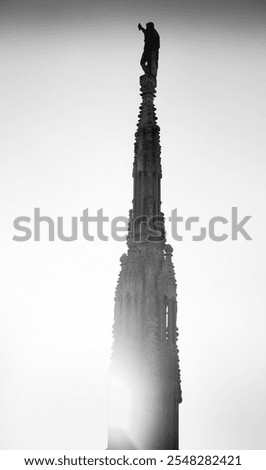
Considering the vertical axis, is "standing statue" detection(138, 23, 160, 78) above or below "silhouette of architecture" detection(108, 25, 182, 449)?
above

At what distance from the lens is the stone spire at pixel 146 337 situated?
31312 mm

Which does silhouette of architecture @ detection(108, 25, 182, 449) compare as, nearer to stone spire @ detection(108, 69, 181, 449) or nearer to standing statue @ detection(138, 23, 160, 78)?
stone spire @ detection(108, 69, 181, 449)

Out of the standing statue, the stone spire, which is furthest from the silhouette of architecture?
the standing statue

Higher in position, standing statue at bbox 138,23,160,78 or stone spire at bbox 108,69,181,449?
standing statue at bbox 138,23,160,78

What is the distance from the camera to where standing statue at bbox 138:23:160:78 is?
3966cm

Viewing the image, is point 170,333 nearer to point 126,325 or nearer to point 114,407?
point 126,325

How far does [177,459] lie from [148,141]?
19892 mm

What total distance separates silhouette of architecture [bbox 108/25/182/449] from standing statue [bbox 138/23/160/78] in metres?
7.43

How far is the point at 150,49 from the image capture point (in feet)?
131

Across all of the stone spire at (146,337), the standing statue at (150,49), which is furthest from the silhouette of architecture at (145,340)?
the standing statue at (150,49)

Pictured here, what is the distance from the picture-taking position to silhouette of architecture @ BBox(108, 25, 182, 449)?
1233 inches

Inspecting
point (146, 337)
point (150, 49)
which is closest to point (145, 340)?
point (146, 337)

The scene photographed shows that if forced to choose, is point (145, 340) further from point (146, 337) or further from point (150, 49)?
point (150, 49)

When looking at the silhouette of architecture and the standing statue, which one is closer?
the silhouette of architecture
